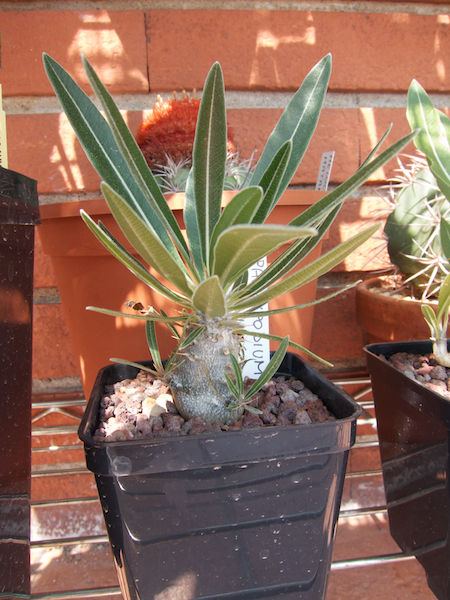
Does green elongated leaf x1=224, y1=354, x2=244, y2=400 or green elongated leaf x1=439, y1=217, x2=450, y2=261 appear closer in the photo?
green elongated leaf x1=224, y1=354, x2=244, y2=400

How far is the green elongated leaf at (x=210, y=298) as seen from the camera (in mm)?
A: 280

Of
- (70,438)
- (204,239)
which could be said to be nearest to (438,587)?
(204,239)

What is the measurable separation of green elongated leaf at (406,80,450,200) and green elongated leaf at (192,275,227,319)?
290 millimetres

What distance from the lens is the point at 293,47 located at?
2.47 feet

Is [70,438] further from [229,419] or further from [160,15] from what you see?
[160,15]

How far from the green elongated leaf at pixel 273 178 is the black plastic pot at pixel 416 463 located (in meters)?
0.23

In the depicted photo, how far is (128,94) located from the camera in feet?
2.44

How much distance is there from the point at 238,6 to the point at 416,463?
0.79 meters

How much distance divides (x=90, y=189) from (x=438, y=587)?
2.52 ft

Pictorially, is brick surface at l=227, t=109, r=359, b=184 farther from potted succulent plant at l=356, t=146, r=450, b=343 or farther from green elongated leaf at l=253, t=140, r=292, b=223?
green elongated leaf at l=253, t=140, r=292, b=223

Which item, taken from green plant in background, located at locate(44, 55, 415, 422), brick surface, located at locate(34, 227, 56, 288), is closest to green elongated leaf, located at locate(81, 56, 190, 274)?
green plant in background, located at locate(44, 55, 415, 422)

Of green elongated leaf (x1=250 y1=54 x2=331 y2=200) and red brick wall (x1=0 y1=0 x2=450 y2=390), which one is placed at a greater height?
red brick wall (x1=0 y1=0 x2=450 y2=390)

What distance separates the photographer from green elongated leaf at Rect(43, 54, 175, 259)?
1.03 feet

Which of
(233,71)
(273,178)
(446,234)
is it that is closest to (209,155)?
(273,178)
